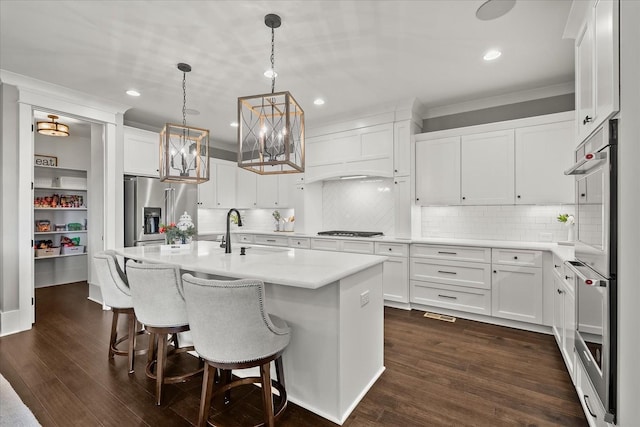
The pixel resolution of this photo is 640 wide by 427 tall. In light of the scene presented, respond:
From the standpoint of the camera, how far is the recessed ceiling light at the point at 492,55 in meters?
2.83

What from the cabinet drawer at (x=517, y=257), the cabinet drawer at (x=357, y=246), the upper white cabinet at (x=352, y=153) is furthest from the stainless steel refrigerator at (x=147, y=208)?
the cabinet drawer at (x=517, y=257)

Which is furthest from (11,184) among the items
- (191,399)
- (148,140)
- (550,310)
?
(550,310)

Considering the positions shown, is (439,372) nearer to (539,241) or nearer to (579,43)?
(539,241)

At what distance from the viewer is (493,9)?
223cm

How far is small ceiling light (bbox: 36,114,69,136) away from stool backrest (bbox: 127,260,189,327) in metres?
4.06

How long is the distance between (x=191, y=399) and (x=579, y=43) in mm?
3570

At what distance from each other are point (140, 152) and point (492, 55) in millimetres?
4679

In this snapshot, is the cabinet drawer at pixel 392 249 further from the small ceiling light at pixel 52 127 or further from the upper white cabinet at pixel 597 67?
the small ceiling light at pixel 52 127

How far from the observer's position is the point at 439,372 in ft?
7.83

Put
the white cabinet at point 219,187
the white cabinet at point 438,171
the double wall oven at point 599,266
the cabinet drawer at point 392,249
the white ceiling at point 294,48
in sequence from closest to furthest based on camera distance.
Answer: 1. the double wall oven at point 599,266
2. the white ceiling at point 294,48
3. the white cabinet at point 438,171
4. the cabinet drawer at point 392,249
5. the white cabinet at point 219,187

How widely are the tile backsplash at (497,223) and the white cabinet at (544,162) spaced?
328 millimetres

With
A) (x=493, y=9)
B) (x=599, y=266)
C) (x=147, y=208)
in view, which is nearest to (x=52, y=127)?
(x=147, y=208)

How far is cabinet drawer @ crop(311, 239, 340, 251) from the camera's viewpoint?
453cm

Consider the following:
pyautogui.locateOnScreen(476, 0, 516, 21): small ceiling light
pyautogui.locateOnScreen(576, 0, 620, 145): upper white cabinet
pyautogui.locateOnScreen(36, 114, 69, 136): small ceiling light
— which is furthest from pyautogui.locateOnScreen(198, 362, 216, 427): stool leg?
pyautogui.locateOnScreen(36, 114, 69, 136): small ceiling light
